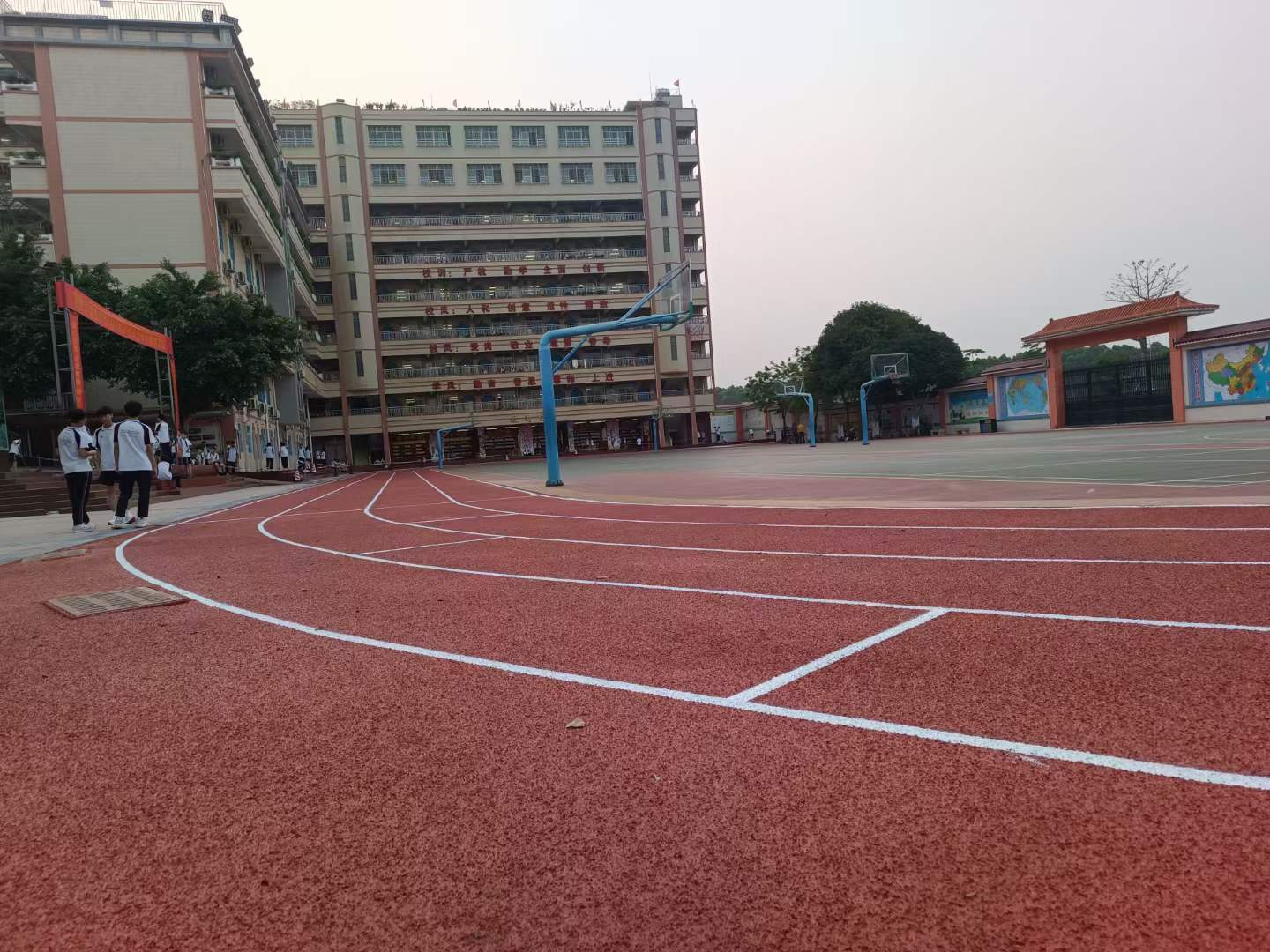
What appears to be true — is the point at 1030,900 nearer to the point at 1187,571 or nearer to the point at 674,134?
the point at 1187,571

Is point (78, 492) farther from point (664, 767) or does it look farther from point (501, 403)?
point (501, 403)

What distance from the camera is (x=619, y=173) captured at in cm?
6619

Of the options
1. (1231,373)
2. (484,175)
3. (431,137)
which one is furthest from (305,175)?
(1231,373)

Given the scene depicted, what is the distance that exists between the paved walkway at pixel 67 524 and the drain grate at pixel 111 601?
12.0 ft

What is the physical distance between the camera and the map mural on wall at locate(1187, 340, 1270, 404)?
35.0m

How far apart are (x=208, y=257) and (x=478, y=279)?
30.1m

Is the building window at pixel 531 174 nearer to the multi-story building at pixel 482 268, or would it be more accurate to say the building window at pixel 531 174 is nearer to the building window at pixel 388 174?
the multi-story building at pixel 482 268

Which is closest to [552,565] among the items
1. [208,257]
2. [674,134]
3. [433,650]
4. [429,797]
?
[433,650]

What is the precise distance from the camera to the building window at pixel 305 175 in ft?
196

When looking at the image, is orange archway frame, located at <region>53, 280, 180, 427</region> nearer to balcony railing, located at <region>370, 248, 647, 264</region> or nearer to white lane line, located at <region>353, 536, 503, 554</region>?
white lane line, located at <region>353, 536, 503, 554</region>

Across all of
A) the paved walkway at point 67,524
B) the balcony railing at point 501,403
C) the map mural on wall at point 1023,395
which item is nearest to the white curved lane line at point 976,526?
the paved walkway at point 67,524

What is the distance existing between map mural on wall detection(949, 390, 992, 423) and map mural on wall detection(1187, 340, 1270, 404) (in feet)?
47.2

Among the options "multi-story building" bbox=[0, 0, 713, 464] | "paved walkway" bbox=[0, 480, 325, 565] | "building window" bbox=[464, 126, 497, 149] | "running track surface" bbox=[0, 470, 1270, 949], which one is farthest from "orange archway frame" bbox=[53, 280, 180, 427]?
"building window" bbox=[464, 126, 497, 149]

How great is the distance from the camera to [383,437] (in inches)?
2419
